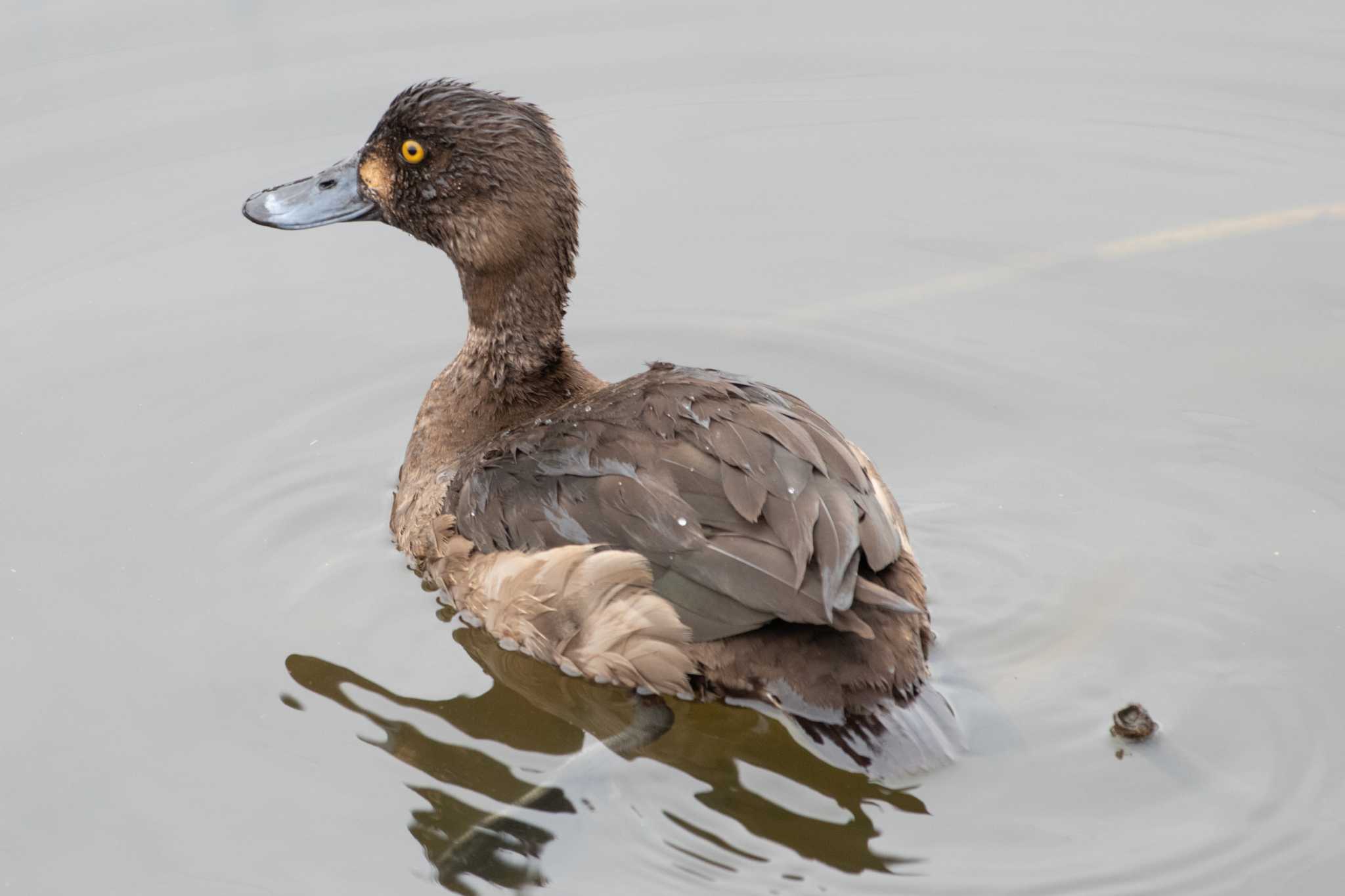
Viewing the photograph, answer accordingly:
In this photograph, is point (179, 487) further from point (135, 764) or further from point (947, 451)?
Result: point (947, 451)

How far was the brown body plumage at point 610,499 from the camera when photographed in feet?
18.6

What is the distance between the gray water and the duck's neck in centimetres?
51

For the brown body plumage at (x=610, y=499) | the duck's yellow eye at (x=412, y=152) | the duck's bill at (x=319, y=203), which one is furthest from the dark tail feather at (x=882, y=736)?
the duck's bill at (x=319, y=203)

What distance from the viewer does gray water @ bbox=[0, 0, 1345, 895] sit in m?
5.60

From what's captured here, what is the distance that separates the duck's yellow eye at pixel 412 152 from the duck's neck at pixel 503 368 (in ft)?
1.46

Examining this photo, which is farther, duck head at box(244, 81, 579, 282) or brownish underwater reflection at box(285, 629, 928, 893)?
duck head at box(244, 81, 579, 282)

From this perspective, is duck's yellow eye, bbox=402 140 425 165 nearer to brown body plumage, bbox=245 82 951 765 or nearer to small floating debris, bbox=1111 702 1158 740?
brown body plumage, bbox=245 82 951 765

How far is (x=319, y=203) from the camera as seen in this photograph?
23.8 ft

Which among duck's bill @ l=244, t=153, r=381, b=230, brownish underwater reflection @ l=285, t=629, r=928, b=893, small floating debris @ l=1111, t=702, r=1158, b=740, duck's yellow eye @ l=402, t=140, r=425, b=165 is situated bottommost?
brownish underwater reflection @ l=285, t=629, r=928, b=893

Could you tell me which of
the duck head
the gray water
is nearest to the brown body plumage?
the duck head

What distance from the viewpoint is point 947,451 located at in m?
7.42

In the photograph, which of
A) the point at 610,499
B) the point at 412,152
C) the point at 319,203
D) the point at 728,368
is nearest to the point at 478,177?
the point at 412,152

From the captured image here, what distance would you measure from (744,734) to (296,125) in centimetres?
469

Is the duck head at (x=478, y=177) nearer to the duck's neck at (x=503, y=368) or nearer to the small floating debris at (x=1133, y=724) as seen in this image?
the duck's neck at (x=503, y=368)
